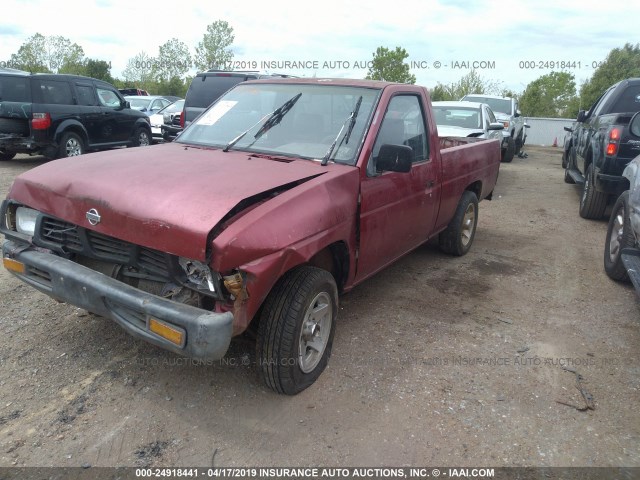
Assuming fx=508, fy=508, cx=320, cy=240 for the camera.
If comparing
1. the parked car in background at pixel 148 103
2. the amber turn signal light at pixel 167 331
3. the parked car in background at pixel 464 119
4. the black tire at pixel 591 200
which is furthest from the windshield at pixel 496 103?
the amber turn signal light at pixel 167 331

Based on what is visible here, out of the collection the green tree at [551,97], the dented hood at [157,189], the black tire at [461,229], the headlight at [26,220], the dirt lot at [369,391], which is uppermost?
the green tree at [551,97]

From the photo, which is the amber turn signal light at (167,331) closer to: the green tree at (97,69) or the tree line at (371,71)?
the tree line at (371,71)

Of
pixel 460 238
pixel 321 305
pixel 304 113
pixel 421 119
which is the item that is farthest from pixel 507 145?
pixel 321 305

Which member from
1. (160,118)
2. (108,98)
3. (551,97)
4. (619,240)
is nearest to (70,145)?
(108,98)

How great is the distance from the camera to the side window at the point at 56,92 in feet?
33.2

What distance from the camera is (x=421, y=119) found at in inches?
181

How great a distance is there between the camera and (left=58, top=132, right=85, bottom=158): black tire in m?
10.2

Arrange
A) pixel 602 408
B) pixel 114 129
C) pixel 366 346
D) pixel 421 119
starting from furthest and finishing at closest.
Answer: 1. pixel 114 129
2. pixel 421 119
3. pixel 366 346
4. pixel 602 408

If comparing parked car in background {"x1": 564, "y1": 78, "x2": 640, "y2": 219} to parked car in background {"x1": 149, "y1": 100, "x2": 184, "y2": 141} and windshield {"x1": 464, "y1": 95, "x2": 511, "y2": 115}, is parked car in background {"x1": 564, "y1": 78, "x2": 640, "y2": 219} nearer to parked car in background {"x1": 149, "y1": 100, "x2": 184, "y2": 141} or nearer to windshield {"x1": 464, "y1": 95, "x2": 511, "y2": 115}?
windshield {"x1": 464, "y1": 95, "x2": 511, "y2": 115}

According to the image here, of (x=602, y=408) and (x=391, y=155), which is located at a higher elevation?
(x=391, y=155)

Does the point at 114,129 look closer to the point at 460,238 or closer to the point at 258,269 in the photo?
the point at 460,238

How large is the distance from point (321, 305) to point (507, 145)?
12.4 metres

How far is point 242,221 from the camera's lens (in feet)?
8.55

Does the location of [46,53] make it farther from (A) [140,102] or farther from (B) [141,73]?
(A) [140,102]
